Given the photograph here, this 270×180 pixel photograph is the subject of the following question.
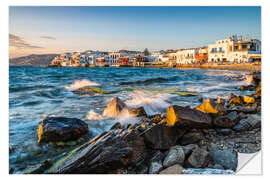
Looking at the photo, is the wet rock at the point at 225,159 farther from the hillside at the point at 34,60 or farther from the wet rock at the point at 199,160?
the hillside at the point at 34,60

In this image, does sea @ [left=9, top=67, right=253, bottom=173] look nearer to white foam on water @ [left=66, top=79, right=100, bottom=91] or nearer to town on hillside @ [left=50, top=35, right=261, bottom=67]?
white foam on water @ [left=66, top=79, right=100, bottom=91]

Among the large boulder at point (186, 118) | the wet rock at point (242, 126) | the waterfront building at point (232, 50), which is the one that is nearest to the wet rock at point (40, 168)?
the large boulder at point (186, 118)

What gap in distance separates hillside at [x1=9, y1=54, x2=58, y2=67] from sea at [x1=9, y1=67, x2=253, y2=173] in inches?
4.6

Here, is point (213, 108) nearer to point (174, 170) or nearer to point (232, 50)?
point (174, 170)

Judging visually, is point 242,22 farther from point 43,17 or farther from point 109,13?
point 43,17

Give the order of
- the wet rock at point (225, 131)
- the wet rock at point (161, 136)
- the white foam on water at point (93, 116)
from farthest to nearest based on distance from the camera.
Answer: the white foam on water at point (93, 116), the wet rock at point (225, 131), the wet rock at point (161, 136)

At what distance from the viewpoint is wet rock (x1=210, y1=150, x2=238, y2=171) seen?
195 cm

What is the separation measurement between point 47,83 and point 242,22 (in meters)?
4.92

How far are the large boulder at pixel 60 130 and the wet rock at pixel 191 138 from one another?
152 cm

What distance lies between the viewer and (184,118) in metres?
2.18

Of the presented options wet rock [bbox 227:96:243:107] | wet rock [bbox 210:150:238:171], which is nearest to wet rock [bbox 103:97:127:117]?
wet rock [bbox 210:150:238:171]

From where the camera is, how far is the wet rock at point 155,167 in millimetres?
1909

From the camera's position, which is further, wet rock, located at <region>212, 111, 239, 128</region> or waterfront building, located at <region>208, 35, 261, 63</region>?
waterfront building, located at <region>208, 35, 261, 63</region>

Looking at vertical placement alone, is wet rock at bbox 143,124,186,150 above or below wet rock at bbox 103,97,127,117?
below
